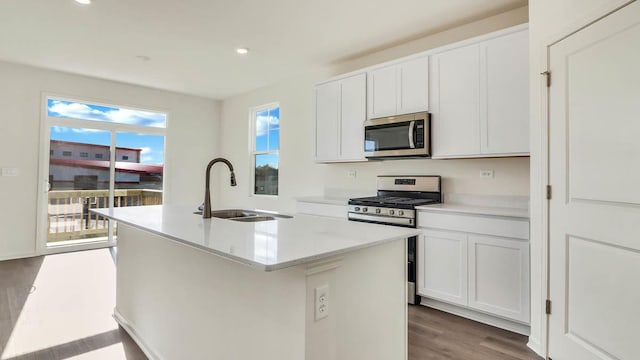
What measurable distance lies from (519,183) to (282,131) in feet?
10.9

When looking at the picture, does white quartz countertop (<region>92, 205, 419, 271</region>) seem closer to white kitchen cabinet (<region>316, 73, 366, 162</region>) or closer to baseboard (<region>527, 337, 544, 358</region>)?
baseboard (<region>527, 337, 544, 358</region>)

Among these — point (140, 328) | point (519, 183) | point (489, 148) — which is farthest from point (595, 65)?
point (140, 328)

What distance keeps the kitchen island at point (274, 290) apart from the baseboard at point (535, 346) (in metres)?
1.09

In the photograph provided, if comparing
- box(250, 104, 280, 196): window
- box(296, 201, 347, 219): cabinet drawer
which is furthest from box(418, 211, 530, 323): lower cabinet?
box(250, 104, 280, 196): window

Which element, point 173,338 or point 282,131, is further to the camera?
point 282,131

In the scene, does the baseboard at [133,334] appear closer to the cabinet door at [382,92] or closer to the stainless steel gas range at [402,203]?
the stainless steel gas range at [402,203]

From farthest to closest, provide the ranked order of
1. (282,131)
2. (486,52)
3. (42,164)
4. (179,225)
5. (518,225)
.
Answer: (282,131), (42,164), (486,52), (518,225), (179,225)

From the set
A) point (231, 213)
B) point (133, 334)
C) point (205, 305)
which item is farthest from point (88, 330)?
point (205, 305)

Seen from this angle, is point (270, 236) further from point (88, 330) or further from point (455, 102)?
point (455, 102)

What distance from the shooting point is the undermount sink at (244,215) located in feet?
7.55

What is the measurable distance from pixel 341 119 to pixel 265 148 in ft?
6.80

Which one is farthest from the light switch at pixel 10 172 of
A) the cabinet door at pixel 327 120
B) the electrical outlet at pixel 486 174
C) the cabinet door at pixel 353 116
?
the electrical outlet at pixel 486 174

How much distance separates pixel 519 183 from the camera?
2.84 metres

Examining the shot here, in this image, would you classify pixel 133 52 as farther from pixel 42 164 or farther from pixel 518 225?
pixel 518 225
